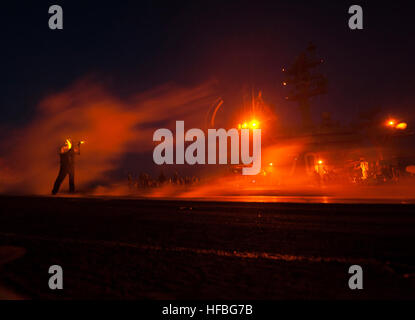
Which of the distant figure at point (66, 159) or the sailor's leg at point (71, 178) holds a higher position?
the distant figure at point (66, 159)

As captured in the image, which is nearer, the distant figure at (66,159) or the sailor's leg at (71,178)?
the distant figure at (66,159)

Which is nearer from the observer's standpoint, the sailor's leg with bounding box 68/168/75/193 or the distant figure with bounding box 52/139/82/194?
the distant figure with bounding box 52/139/82/194

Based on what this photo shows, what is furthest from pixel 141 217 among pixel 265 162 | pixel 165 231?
pixel 265 162

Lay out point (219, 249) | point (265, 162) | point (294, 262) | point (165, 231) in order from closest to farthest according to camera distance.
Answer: point (294, 262) → point (219, 249) → point (165, 231) → point (265, 162)

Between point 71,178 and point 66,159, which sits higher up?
point 66,159

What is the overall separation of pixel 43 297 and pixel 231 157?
31354 millimetres

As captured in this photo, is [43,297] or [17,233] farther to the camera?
[17,233]

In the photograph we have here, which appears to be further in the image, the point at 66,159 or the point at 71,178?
the point at 71,178

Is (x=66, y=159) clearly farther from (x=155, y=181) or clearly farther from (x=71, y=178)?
(x=155, y=181)

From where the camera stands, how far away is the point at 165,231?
7.18 m

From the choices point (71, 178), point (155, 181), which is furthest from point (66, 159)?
point (155, 181)

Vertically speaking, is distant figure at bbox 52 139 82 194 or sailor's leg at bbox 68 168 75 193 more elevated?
distant figure at bbox 52 139 82 194

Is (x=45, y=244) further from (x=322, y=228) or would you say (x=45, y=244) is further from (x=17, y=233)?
(x=322, y=228)
